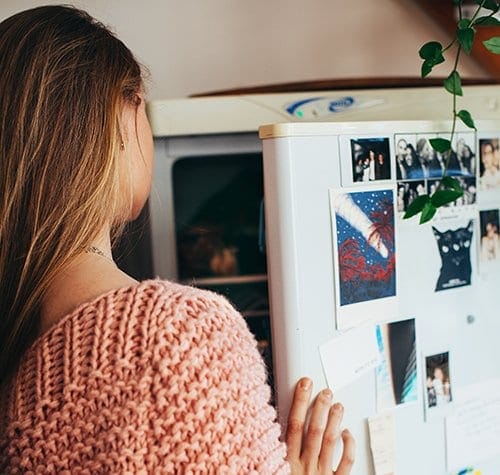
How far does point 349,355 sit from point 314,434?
0.37ft

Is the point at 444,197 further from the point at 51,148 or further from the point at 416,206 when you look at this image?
the point at 51,148

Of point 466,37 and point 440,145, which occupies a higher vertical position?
point 466,37

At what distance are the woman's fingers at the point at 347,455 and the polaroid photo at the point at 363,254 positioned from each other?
14cm

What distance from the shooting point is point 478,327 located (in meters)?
1.06

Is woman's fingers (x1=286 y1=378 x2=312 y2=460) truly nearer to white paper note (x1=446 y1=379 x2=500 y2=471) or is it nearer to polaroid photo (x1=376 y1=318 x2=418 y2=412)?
polaroid photo (x1=376 y1=318 x2=418 y2=412)

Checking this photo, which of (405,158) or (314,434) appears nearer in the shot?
(314,434)

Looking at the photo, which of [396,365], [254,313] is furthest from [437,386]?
[254,313]

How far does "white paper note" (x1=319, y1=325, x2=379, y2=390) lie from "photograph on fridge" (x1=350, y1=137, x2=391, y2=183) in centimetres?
19

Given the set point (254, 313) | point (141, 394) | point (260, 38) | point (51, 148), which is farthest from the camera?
point (260, 38)

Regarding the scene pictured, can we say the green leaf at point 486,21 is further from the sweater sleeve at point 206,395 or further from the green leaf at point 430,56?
the sweater sleeve at point 206,395

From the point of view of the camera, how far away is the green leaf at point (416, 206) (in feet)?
3.17

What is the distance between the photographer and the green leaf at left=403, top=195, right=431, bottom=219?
0.97 meters

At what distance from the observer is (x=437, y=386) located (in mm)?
1020

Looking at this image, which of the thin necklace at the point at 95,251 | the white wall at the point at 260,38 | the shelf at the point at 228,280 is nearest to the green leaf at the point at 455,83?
the thin necklace at the point at 95,251
